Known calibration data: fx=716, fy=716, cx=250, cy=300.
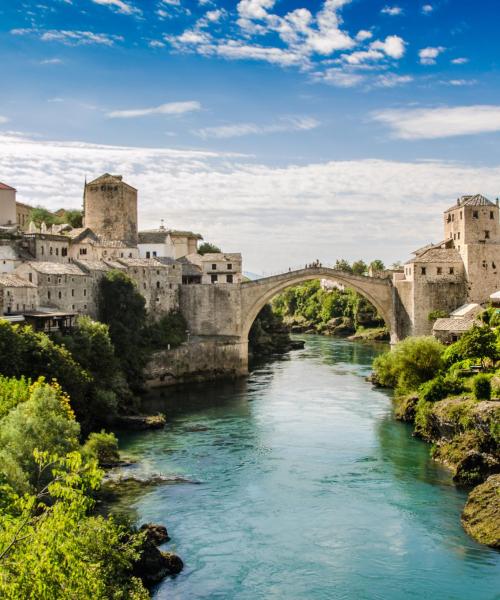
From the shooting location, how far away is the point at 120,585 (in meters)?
14.7

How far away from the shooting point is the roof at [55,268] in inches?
1554

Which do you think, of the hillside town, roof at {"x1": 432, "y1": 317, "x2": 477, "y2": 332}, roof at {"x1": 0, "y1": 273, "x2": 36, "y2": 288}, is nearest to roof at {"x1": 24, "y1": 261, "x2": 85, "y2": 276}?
the hillside town

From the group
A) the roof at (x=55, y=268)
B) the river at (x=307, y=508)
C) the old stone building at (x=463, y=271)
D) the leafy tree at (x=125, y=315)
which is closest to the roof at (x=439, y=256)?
the old stone building at (x=463, y=271)

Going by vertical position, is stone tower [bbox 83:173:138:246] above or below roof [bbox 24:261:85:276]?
above

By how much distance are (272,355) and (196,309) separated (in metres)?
11.8

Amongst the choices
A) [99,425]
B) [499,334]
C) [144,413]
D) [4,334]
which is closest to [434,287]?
[499,334]

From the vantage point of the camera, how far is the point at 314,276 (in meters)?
55.0

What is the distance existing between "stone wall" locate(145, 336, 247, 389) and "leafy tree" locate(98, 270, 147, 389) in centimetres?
156

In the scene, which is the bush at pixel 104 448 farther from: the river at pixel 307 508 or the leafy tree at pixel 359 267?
the leafy tree at pixel 359 267

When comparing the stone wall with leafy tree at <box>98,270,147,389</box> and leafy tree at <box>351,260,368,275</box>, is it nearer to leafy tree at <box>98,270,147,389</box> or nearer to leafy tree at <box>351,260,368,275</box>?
leafy tree at <box>98,270,147,389</box>

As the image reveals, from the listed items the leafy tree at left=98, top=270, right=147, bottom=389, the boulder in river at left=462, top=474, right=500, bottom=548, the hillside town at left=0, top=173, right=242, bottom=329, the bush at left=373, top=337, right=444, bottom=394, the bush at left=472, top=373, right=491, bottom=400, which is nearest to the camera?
the boulder in river at left=462, top=474, right=500, bottom=548

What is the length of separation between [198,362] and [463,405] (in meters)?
24.1

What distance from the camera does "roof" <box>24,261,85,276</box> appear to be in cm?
3947

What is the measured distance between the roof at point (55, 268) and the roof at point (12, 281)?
104cm
